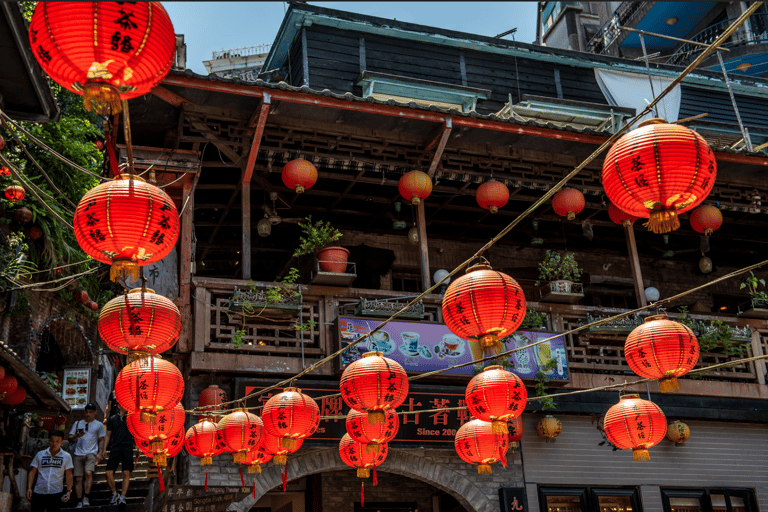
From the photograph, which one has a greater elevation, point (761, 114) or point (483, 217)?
point (761, 114)

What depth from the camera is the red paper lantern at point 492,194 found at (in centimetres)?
1284

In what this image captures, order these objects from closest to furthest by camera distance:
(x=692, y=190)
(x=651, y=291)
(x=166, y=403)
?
(x=692, y=190), (x=166, y=403), (x=651, y=291)

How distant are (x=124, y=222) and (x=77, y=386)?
13.8m

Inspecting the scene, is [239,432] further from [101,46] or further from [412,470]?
[101,46]

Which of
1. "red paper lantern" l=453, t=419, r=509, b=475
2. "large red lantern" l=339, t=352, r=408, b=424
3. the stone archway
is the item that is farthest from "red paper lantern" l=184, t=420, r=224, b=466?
"red paper lantern" l=453, t=419, r=509, b=475

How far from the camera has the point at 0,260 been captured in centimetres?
1355

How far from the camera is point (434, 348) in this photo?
39.0ft

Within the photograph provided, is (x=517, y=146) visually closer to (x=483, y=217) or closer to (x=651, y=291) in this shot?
(x=483, y=217)

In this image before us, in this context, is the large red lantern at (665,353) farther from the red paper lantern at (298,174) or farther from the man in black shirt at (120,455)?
Answer: the man in black shirt at (120,455)

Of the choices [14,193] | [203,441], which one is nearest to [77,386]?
[14,193]

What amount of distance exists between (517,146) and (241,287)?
17.9 feet

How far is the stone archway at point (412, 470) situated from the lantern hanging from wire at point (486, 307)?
440 cm

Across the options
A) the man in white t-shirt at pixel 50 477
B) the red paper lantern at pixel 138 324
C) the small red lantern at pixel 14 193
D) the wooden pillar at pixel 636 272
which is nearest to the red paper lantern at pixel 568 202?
the wooden pillar at pixel 636 272

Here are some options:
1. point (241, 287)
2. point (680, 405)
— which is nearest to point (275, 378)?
point (241, 287)
